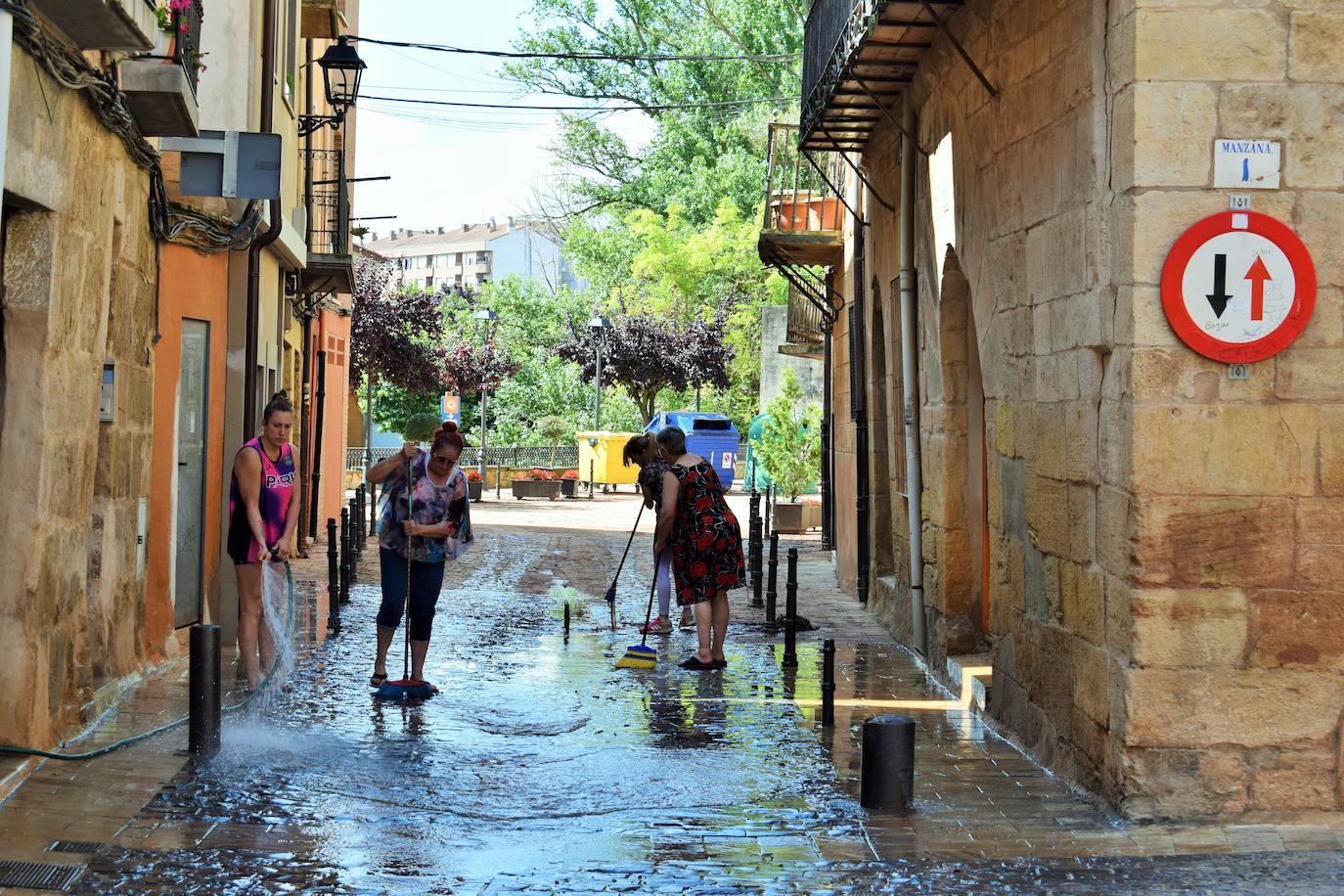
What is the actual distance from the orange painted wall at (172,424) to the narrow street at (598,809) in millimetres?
1259

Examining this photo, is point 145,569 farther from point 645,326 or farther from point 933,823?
point 645,326

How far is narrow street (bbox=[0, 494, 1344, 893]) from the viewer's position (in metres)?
5.75

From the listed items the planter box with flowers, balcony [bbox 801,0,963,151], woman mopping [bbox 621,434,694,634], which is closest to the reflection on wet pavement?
woman mopping [bbox 621,434,694,634]

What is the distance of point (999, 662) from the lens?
8.90 m

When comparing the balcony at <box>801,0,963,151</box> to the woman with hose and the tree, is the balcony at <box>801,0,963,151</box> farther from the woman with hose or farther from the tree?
the tree

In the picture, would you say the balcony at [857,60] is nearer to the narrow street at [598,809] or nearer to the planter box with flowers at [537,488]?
the narrow street at [598,809]

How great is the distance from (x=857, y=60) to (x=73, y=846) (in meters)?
7.49

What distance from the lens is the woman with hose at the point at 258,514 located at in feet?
30.2

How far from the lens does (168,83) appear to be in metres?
8.75

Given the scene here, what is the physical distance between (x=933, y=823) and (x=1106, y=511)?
1571 millimetres

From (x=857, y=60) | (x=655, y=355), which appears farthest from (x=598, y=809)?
(x=655, y=355)

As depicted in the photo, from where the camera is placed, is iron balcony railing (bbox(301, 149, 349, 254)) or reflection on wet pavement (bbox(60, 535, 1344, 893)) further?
iron balcony railing (bbox(301, 149, 349, 254))

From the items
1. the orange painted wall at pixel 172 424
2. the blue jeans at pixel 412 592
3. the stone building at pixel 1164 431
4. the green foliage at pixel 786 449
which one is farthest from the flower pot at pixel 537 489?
the stone building at pixel 1164 431

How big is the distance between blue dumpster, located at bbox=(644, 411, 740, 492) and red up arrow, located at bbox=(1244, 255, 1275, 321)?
29428mm
